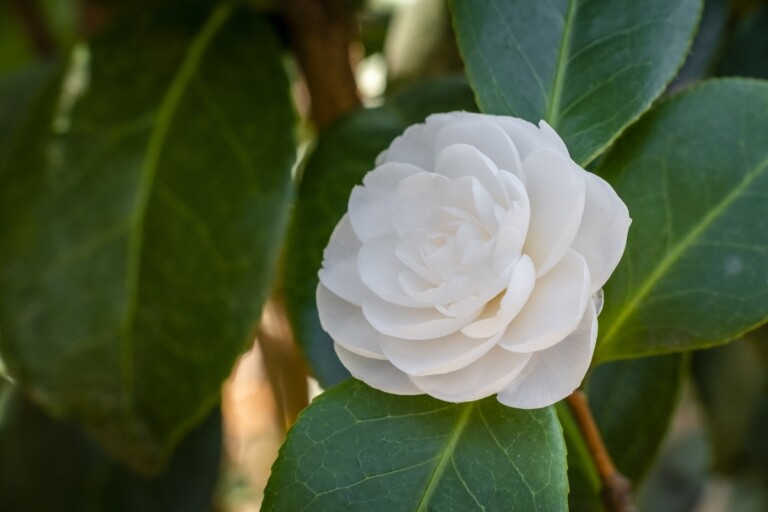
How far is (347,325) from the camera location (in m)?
0.40

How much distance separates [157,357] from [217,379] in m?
0.05

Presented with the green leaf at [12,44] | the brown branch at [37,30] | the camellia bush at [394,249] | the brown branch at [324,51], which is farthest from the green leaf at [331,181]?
the green leaf at [12,44]

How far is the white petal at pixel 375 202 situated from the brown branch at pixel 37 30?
2.83 ft

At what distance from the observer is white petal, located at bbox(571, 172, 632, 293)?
1.18 feet

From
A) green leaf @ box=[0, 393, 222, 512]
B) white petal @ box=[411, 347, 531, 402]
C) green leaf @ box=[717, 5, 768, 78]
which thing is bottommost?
green leaf @ box=[0, 393, 222, 512]

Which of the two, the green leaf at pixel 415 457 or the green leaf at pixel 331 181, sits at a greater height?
the green leaf at pixel 415 457

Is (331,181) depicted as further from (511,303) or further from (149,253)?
(511,303)

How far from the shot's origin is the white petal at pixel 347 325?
386mm

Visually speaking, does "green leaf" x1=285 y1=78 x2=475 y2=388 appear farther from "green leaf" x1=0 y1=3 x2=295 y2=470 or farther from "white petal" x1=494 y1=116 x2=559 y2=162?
"white petal" x1=494 y1=116 x2=559 y2=162

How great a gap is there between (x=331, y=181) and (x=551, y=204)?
291mm

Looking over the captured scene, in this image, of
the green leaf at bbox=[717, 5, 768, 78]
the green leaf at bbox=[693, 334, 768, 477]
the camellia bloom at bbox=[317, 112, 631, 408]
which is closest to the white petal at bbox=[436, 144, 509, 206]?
the camellia bloom at bbox=[317, 112, 631, 408]

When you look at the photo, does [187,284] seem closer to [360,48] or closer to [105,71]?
[105,71]

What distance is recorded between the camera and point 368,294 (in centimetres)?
40

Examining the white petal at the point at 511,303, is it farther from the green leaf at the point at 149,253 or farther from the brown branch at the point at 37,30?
the brown branch at the point at 37,30
